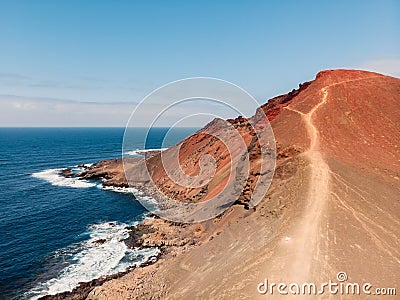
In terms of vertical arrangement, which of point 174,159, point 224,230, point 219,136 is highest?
point 219,136

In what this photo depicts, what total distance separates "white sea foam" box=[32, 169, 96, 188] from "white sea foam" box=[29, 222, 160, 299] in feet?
105

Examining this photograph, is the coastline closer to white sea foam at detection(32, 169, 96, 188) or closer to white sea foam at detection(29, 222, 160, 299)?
white sea foam at detection(29, 222, 160, 299)

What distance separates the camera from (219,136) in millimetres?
67312

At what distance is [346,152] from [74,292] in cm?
3138

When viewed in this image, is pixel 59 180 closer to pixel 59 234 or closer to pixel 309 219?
pixel 59 234

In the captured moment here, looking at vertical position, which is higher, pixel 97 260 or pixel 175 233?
pixel 175 233

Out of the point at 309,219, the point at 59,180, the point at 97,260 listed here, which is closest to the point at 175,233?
the point at 97,260

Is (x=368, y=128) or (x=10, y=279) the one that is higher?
(x=368, y=128)

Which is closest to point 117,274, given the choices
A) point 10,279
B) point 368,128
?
point 10,279

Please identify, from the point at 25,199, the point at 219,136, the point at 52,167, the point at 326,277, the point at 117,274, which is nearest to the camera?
the point at 326,277

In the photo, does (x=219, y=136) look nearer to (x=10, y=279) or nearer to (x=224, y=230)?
(x=224, y=230)

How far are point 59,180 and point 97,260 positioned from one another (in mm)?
48242

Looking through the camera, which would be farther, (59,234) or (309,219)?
(59,234)

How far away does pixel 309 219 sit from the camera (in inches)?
960
